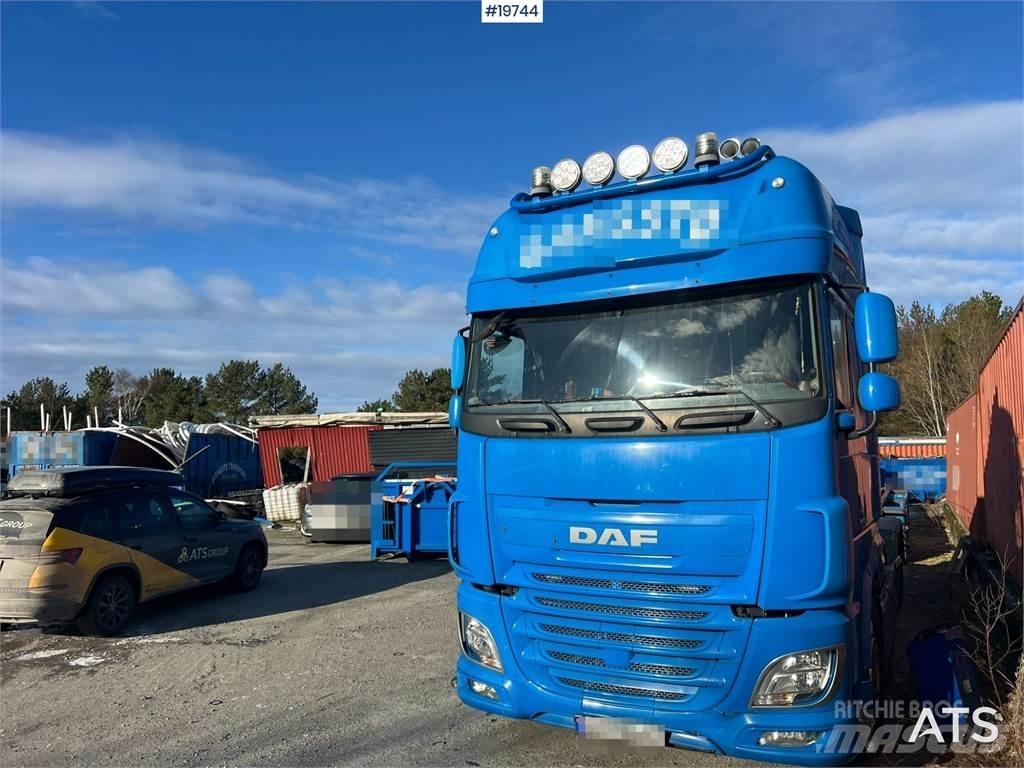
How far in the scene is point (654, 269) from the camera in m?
4.31

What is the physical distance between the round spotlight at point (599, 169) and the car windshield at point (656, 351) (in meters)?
0.90

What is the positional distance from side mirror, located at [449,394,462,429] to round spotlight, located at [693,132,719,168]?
2085 mm

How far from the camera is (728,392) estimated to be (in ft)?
13.0

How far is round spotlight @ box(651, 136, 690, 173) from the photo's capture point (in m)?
4.59

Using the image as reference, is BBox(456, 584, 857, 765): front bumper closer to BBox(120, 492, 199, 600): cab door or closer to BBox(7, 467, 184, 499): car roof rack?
BBox(120, 492, 199, 600): cab door

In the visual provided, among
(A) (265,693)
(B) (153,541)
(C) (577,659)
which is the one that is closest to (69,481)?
(B) (153,541)

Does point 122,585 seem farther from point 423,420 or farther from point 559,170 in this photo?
point 423,420

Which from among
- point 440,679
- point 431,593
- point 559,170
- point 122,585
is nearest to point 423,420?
point 431,593

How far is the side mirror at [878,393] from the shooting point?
3.98m

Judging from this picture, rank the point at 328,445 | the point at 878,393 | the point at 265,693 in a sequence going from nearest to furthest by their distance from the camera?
1. the point at 878,393
2. the point at 265,693
3. the point at 328,445

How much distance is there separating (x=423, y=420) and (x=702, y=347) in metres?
21.4

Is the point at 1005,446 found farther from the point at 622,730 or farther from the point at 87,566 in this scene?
the point at 87,566

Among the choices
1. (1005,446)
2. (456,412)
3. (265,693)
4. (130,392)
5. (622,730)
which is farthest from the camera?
(130,392)

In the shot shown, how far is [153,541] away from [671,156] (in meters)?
7.49
